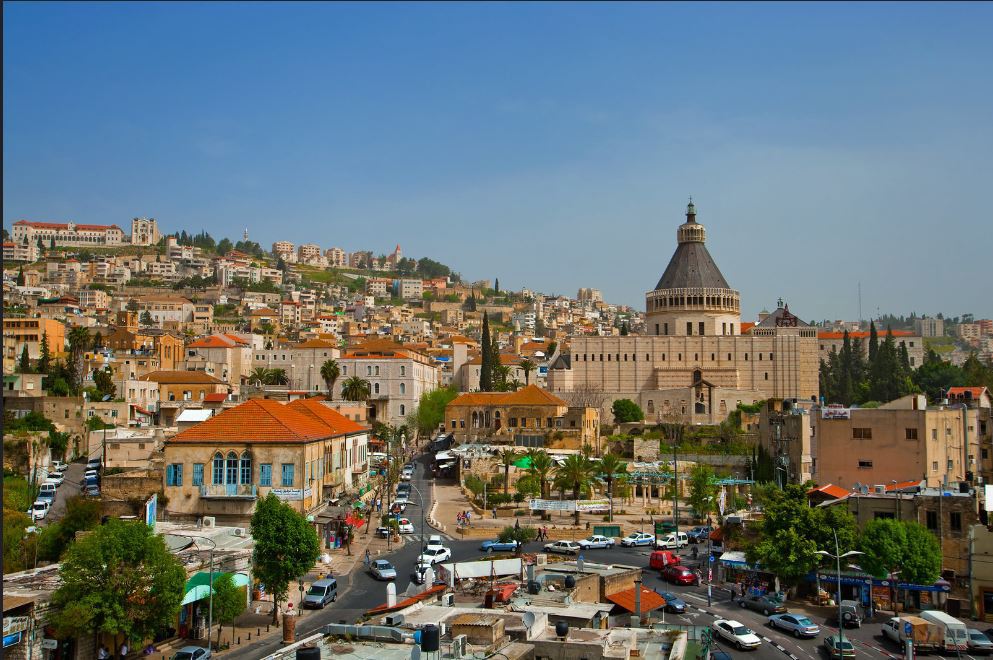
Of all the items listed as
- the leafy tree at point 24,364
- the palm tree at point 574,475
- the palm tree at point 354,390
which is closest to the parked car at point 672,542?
the palm tree at point 574,475

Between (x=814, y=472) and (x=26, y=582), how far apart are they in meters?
39.4

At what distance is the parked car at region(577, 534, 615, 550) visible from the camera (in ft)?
143

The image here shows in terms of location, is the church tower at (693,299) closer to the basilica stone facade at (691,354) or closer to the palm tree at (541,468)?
the basilica stone facade at (691,354)

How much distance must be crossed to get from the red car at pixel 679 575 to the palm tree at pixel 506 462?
65.1 ft

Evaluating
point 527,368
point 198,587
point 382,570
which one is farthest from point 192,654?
point 527,368

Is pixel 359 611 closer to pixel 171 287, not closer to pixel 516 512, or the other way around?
pixel 516 512

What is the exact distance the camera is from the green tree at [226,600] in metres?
27.2

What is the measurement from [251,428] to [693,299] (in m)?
67.6

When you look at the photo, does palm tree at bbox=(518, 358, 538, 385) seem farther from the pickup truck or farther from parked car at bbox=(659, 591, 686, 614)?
the pickup truck

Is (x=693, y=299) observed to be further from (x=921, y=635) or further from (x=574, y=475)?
(x=921, y=635)

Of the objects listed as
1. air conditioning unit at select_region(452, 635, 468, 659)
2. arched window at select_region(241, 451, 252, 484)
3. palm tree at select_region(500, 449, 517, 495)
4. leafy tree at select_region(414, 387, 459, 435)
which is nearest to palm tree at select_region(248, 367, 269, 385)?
leafy tree at select_region(414, 387, 459, 435)

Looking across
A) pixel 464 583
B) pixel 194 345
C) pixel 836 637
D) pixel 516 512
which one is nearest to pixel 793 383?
pixel 516 512

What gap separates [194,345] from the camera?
107312 mm

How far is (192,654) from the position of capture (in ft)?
80.4
